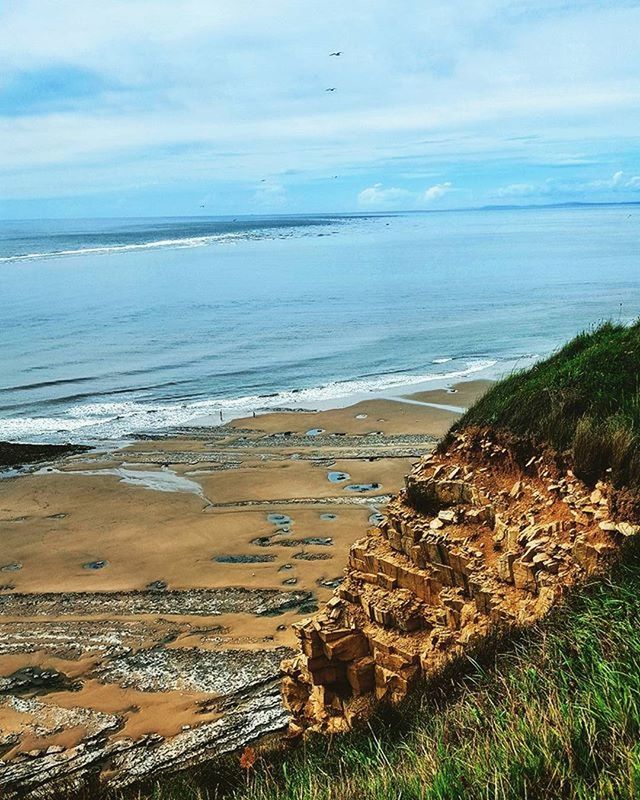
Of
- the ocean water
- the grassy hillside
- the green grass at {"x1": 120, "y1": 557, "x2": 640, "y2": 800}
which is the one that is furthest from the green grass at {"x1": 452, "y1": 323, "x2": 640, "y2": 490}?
the ocean water

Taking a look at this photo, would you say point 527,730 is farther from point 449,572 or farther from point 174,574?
point 174,574

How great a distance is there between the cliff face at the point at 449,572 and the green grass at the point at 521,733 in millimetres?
643

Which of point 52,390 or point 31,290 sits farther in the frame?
point 31,290

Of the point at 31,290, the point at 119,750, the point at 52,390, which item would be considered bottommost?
the point at 119,750

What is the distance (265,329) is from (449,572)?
1633 inches

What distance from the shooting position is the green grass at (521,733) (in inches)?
198

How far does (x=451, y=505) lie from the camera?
10.2m

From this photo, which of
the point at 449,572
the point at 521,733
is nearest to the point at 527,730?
the point at 521,733

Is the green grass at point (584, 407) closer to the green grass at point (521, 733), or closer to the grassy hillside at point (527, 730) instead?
the grassy hillside at point (527, 730)

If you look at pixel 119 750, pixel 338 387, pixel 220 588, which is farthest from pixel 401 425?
pixel 119 750

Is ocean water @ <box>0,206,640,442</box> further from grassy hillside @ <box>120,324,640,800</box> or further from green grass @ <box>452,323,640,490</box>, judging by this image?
grassy hillside @ <box>120,324,640,800</box>

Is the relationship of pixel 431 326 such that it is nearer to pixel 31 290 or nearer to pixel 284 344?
pixel 284 344

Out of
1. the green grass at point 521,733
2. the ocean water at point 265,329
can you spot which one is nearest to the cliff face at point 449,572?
the green grass at point 521,733

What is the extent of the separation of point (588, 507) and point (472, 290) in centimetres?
5891
